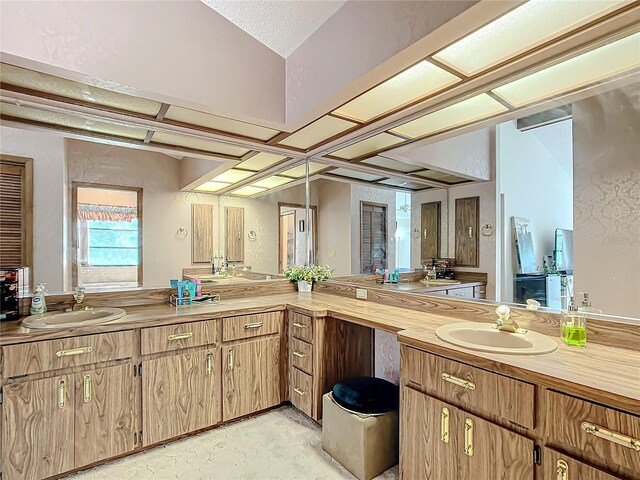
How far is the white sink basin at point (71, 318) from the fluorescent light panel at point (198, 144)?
138cm

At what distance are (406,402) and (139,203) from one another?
2.41m

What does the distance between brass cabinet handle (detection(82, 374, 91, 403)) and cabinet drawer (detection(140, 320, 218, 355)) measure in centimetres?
28

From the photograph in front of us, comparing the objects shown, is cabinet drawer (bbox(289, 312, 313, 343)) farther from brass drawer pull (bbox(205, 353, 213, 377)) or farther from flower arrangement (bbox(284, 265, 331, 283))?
flower arrangement (bbox(284, 265, 331, 283))

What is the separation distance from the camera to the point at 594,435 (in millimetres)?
985

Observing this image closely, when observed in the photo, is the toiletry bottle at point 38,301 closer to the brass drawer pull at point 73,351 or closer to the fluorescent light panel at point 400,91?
the brass drawer pull at point 73,351

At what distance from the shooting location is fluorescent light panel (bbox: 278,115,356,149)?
96.4 inches

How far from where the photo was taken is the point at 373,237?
304cm

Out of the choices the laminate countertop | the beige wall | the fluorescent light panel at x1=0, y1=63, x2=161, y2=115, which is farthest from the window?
the beige wall

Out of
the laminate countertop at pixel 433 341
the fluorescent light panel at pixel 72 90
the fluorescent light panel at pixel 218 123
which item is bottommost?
the laminate countertop at pixel 433 341

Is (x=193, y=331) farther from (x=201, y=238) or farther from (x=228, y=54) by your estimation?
(x=228, y=54)

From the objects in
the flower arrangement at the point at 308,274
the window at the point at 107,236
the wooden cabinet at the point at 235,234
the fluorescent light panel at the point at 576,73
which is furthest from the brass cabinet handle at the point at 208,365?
the fluorescent light panel at the point at 576,73

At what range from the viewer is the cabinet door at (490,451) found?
1155mm

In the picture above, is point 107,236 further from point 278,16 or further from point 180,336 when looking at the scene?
point 278,16

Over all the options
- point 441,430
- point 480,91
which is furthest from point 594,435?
point 480,91
